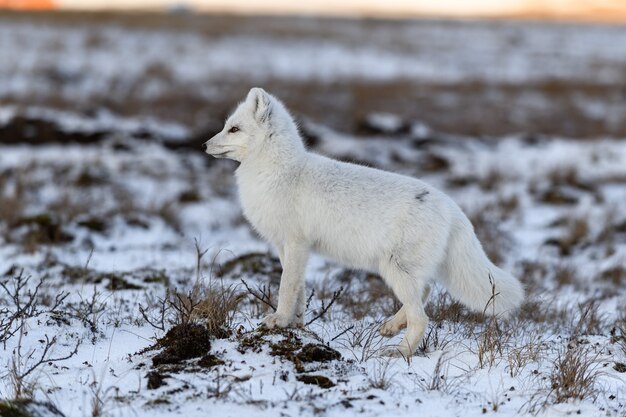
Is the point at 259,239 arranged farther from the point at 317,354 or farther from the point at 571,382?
the point at 571,382

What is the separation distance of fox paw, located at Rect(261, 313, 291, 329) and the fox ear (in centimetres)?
156

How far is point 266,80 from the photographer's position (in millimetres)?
26984

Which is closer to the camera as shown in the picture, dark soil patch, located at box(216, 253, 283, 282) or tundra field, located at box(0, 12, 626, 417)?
tundra field, located at box(0, 12, 626, 417)

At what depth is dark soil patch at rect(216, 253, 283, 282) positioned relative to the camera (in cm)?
773

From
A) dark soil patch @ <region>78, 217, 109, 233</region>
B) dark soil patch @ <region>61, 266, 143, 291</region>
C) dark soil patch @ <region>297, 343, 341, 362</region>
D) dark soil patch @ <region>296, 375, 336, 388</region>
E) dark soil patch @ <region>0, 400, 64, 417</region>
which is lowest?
dark soil patch @ <region>78, 217, 109, 233</region>

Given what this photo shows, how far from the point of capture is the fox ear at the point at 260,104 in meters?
5.30

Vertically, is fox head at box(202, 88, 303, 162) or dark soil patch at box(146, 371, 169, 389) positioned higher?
fox head at box(202, 88, 303, 162)

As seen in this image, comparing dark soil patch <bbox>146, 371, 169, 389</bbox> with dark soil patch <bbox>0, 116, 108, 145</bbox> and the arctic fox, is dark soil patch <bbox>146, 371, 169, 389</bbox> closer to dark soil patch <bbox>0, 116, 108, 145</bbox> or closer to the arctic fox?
the arctic fox

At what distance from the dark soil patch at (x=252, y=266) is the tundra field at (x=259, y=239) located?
38 millimetres

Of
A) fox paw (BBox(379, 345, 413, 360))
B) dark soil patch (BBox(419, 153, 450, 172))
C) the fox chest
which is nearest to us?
fox paw (BBox(379, 345, 413, 360))

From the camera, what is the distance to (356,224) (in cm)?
490

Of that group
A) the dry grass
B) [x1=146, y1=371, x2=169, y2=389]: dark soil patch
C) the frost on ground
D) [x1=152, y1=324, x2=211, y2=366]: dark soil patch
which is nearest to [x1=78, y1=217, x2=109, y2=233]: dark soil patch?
the frost on ground

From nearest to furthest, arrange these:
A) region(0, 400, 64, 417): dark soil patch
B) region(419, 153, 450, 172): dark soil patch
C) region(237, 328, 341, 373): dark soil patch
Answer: region(0, 400, 64, 417): dark soil patch, region(237, 328, 341, 373): dark soil patch, region(419, 153, 450, 172): dark soil patch

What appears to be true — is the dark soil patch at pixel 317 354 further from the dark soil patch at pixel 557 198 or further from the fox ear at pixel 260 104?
the dark soil patch at pixel 557 198
